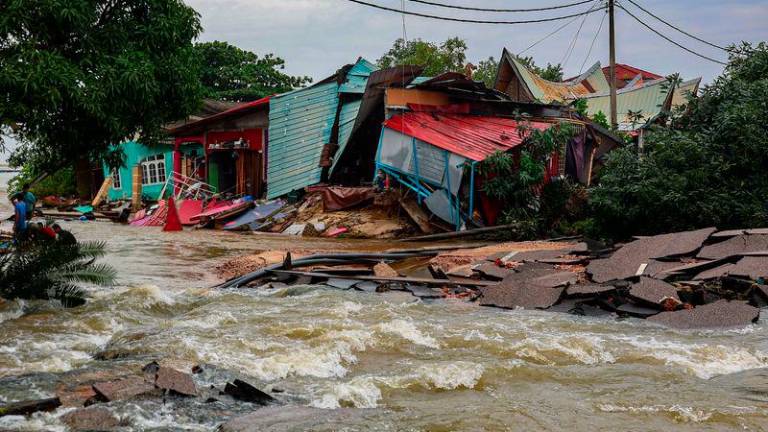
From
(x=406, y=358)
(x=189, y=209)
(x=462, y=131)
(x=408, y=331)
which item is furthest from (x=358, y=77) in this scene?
(x=406, y=358)

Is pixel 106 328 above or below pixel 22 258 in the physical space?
below

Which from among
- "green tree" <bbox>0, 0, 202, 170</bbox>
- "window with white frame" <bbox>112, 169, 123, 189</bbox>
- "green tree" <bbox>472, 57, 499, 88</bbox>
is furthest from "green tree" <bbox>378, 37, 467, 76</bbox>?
"green tree" <bbox>0, 0, 202, 170</bbox>

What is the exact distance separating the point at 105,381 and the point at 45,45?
481 cm

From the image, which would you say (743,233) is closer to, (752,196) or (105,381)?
(752,196)

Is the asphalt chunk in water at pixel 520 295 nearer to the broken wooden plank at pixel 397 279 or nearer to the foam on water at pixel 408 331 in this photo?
the broken wooden plank at pixel 397 279

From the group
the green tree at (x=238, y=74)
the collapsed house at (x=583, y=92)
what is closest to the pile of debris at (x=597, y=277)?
the collapsed house at (x=583, y=92)

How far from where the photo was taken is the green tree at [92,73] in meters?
7.80

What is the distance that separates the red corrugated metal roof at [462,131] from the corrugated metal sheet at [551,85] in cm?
755

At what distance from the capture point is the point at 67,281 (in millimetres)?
9133

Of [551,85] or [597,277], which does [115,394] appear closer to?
→ [597,277]

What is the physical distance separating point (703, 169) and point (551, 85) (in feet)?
56.8

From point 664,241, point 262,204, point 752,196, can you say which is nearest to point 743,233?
point 664,241

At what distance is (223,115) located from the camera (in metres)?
26.6

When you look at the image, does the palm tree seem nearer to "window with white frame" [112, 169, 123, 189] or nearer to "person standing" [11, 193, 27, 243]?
"person standing" [11, 193, 27, 243]
